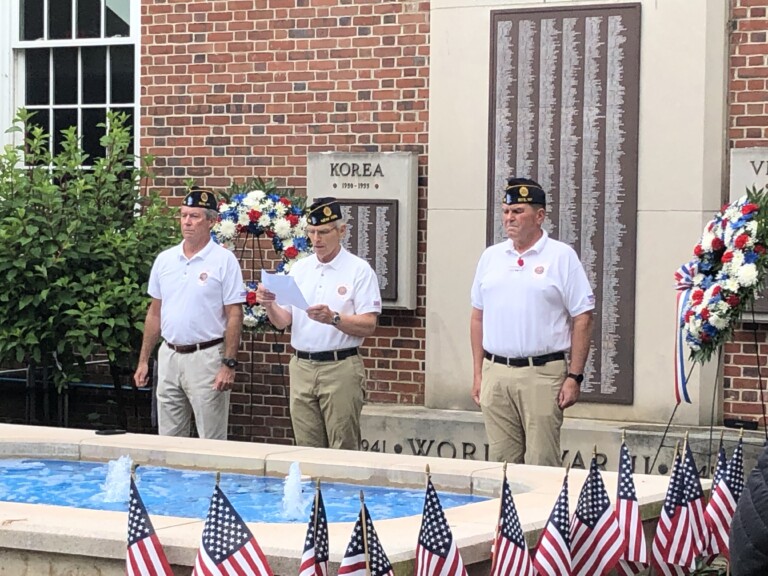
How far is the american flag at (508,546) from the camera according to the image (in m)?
5.46

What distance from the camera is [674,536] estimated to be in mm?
6422

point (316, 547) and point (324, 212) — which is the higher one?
point (324, 212)

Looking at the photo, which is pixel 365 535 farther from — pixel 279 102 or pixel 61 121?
pixel 61 121

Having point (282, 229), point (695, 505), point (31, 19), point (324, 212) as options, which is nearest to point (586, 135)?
point (282, 229)

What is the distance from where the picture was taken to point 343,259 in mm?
8828

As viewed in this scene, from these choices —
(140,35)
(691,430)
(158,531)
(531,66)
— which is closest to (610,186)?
(531,66)

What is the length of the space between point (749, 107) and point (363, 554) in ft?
19.7

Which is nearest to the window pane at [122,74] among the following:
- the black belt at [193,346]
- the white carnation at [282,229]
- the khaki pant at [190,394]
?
the white carnation at [282,229]

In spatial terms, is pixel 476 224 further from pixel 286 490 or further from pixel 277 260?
pixel 286 490

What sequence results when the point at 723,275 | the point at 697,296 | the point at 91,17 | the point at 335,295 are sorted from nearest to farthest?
the point at 723,275 → the point at 697,296 → the point at 335,295 → the point at 91,17

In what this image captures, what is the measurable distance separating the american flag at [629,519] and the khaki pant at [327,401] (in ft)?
9.00

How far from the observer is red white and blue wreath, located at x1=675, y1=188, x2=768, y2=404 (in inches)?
320

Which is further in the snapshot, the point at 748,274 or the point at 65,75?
the point at 65,75

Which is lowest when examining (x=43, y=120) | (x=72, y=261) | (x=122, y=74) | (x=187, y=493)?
(x=187, y=493)
